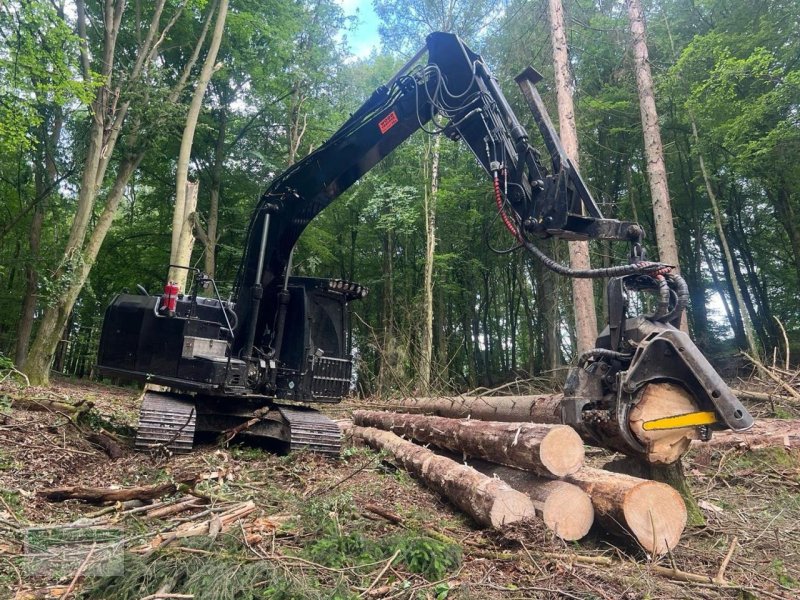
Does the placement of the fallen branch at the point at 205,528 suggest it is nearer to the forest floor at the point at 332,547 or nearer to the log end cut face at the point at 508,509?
the forest floor at the point at 332,547

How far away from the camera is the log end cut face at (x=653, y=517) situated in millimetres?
3439

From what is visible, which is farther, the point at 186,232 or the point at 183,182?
the point at 183,182

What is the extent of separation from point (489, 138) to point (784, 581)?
381cm

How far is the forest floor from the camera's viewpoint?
267 centimetres

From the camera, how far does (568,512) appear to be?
12.1ft

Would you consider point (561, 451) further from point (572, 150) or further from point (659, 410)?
point (572, 150)

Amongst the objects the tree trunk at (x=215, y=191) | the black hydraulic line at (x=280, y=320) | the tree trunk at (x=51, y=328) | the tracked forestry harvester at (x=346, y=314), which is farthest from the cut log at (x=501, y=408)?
the tree trunk at (x=215, y=191)

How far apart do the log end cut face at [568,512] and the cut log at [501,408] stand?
120cm

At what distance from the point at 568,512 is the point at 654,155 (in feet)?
30.9

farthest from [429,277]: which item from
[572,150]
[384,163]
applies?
[384,163]

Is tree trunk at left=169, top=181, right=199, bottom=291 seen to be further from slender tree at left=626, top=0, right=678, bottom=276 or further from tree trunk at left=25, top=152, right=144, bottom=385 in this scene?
slender tree at left=626, top=0, right=678, bottom=276

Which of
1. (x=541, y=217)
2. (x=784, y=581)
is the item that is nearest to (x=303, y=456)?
(x=541, y=217)

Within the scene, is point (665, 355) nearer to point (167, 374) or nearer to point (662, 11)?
point (167, 374)

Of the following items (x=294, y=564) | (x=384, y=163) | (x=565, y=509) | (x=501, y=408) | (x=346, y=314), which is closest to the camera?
(x=294, y=564)
